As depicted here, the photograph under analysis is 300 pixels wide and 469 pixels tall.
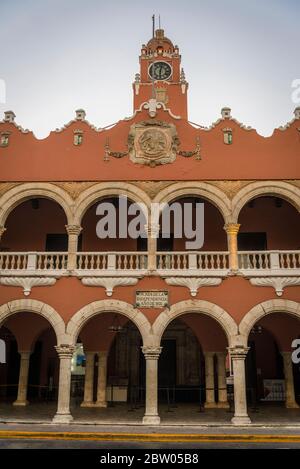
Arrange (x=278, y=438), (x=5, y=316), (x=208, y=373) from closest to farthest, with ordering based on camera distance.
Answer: (x=278, y=438) → (x=5, y=316) → (x=208, y=373)

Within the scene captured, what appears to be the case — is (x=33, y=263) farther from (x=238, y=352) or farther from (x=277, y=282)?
(x=277, y=282)

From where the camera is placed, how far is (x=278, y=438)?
11.0 metres

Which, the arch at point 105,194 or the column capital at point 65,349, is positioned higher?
the arch at point 105,194

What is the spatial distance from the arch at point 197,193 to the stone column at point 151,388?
494cm

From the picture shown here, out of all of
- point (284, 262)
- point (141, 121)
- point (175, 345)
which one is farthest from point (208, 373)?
point (141, 121)

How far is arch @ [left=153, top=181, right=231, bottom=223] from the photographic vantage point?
14.8 meters

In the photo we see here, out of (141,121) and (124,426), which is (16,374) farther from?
(141,121)

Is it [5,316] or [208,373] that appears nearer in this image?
[5,316]

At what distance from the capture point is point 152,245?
14695 millimetres

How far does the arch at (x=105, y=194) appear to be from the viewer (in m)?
14.9

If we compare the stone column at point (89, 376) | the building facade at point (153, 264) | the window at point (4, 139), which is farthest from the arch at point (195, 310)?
the window at point (4, 139)

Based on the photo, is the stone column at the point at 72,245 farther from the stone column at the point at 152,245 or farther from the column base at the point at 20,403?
the column base at the point at 20,403

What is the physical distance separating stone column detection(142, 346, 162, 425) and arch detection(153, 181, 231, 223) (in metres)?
4.94
